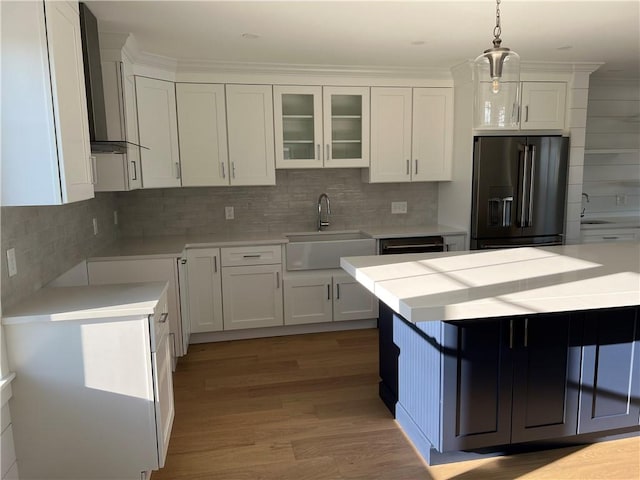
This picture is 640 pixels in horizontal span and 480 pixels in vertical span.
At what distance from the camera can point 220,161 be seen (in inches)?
158

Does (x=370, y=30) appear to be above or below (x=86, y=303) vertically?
above

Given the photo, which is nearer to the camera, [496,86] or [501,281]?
[496,86]

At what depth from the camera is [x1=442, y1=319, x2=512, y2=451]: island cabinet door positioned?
6.92ft

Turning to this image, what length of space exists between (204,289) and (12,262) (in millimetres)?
1859

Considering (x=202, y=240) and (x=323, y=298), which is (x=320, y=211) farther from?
(x=202, y=240)

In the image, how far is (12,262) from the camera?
2072mm

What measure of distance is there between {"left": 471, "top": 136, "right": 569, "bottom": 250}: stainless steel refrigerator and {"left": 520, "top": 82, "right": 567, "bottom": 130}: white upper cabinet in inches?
6.2

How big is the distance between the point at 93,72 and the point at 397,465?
2604 millimetres

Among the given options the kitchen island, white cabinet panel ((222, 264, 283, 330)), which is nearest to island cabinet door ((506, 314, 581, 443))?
the kitchen island

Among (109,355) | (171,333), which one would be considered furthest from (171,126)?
(109,355)

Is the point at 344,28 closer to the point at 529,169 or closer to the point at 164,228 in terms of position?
the point at 529,169

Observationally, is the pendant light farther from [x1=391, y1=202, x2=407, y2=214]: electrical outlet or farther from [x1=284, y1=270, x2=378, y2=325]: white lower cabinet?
[x1=391, y1=202, x2=407, y2=214]: electrical outlet

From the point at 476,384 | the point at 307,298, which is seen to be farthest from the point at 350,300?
the point at 476,384

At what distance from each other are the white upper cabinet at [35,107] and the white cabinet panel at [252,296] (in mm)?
2058
